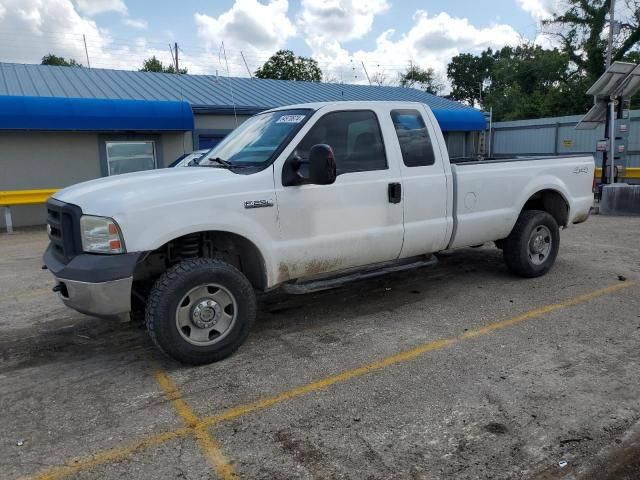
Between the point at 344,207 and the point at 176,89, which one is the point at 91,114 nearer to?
the point at 176,89

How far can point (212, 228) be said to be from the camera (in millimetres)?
3979

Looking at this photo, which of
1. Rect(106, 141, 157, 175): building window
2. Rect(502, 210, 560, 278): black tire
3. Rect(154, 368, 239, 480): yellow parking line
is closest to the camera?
Rect(154, 368, 239, 480): yellow parking line

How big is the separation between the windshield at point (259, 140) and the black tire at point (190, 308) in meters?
1.00

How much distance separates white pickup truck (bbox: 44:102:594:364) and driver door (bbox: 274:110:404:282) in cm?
1

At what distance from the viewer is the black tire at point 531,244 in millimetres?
6176

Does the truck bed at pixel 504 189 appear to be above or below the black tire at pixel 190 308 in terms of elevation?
above

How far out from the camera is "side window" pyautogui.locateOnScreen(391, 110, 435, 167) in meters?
5.11

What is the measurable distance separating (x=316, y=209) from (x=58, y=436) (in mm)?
2506

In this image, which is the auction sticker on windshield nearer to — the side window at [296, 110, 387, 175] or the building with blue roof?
the side window at [296, 110, 387, 175]

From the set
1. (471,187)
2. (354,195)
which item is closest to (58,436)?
(354,195)

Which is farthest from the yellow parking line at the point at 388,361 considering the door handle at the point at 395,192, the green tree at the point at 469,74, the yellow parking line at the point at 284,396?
the green tree at the point at 469,74

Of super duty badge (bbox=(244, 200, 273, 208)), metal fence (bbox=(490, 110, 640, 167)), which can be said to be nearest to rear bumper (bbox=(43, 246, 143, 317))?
super duty badge (bbox=(244, 200, 273, 208))

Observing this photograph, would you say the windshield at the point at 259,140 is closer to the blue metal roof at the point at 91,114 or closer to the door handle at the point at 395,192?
the door handle at the point at 395,192

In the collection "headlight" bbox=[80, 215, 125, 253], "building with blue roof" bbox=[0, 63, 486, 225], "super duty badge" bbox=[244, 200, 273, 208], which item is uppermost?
"building with blue roof" bbox=[0, 63, 486, 225]
